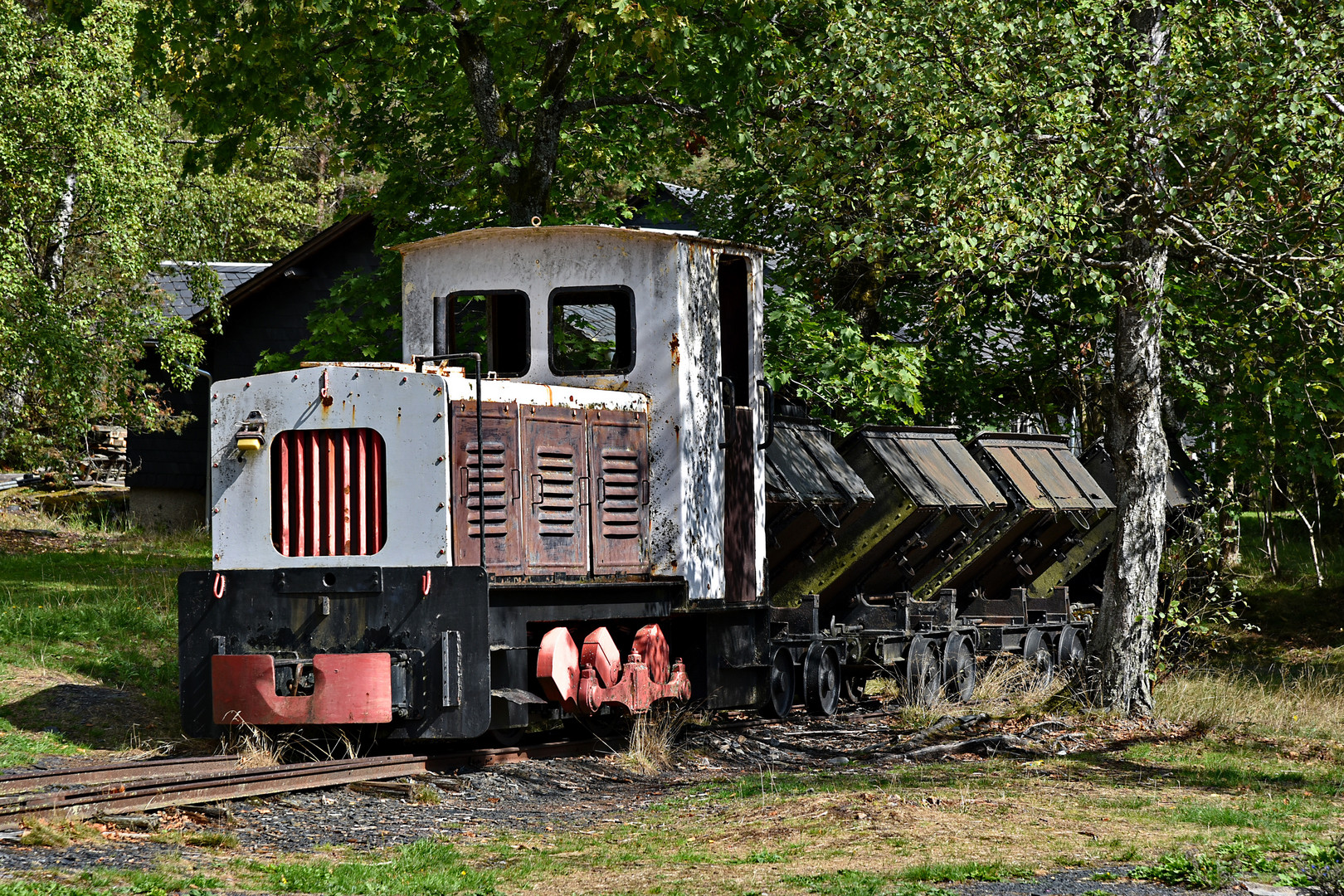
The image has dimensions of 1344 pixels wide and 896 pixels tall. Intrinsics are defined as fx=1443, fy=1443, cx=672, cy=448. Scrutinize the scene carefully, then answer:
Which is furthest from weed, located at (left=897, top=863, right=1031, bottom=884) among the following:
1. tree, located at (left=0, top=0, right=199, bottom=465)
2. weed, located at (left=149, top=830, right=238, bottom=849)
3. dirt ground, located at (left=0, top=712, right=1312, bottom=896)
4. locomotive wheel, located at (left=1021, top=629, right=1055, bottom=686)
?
tree, located at (left=0, top=0, right=199, bottom=465)

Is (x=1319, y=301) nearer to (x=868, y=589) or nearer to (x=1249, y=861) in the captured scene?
(x=868, y=589)

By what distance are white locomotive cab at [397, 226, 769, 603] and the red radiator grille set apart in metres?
1.52

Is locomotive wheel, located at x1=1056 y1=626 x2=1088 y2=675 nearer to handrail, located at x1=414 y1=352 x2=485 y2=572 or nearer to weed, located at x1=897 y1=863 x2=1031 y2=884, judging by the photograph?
handrail, located at x1=414 y1=352 x2=485 y2=572

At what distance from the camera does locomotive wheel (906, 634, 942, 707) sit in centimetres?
1360

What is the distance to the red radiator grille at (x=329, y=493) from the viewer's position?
376 inches

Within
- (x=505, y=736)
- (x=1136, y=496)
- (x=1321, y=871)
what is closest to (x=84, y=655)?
(x=505, y=736)

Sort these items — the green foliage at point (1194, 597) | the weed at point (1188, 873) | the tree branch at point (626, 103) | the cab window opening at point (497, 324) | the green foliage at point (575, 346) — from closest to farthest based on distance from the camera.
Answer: the weed at point (1188, 873) → the green foliage at point (575, 346) → the cab window opening at point (497, 324) → the green foliage at point (1194, 597) → the tree branch at point (626, 103)

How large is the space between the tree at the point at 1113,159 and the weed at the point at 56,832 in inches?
282

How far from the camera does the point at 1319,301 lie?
1440cm

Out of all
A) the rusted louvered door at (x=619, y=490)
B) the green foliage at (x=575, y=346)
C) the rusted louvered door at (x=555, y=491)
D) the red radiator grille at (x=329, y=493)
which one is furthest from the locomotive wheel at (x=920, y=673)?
the red radiator grille at (x=329, y=493)

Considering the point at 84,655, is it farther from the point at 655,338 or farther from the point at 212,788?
the point at 655,338

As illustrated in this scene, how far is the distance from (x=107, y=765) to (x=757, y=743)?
5.04 metres

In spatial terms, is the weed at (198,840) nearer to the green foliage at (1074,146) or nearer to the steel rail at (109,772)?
the steel rail at (109,772)

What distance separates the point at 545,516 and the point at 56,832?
13.6 ft
